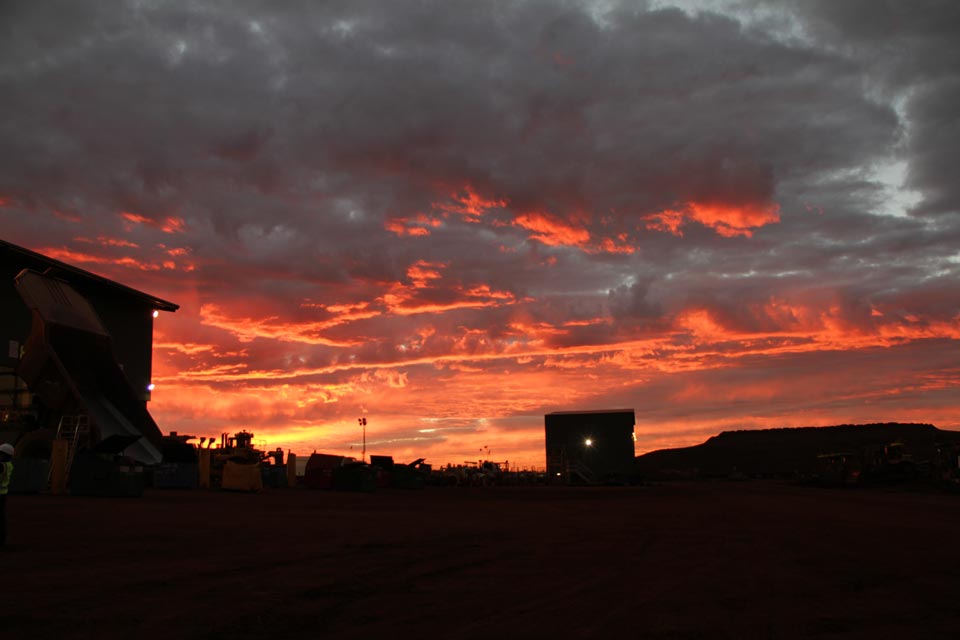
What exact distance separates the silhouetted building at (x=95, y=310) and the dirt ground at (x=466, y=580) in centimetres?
2589

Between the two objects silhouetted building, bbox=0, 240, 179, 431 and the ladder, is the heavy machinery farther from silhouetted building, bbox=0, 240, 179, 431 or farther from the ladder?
silhouetted building, bbox=0, 240, 179, 431

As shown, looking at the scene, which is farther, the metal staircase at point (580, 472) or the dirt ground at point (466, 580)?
the metal staircase at point (580, 472)

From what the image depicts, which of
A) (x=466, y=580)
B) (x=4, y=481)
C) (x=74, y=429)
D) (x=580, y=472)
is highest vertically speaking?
(x=74, y=429)

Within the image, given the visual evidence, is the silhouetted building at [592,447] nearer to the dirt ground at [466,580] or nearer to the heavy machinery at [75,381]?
the heavy machinery at [75,381]

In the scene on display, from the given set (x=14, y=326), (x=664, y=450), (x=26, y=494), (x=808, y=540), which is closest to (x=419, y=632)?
(x=808, y=540)

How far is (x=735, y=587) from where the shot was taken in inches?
381

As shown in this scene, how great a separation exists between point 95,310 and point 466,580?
141 ft

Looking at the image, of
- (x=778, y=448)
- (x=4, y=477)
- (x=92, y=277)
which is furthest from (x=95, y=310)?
(x=778, y=448)

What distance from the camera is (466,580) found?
10.1 m

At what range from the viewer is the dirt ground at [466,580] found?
7254 mm

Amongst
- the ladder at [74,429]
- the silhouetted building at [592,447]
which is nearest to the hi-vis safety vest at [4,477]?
the ladder at [74,429]

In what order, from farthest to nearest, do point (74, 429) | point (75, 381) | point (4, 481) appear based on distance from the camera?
point (75, 381) < point (74, 429) < point (4, 481)

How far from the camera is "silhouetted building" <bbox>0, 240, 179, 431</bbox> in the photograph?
40438 mm

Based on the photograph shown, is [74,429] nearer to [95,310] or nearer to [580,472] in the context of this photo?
[95,310]
